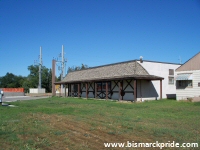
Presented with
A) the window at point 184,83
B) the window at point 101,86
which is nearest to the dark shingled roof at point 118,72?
the window at point 101,86

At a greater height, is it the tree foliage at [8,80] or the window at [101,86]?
the tree foliage at [8,80]

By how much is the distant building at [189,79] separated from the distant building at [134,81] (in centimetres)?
190

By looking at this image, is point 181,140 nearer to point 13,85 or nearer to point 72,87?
point 72,87

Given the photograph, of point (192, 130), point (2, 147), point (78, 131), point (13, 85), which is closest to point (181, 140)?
point (192, 130)

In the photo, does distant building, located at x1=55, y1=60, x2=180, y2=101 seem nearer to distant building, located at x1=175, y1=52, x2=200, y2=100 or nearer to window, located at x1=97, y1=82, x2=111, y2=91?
window, located at x1=97, y1=82, x2=111, y2=91

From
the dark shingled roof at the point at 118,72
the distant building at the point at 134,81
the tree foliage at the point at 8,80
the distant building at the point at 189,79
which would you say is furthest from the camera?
the tree foliage at the point at 8,80

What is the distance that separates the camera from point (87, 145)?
6043mm

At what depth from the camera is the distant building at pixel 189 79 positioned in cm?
2174

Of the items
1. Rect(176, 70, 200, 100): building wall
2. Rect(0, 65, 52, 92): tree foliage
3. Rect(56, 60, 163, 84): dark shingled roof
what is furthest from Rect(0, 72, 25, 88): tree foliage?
Rect(176, 70, 200, 100): building wall

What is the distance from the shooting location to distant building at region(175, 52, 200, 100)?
856 inches

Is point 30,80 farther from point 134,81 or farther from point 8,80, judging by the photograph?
point 134,81

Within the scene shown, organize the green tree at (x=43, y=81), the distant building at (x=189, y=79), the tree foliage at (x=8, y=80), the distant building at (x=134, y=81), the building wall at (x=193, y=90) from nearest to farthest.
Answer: the building wall at (x=193, y=90)
the distant building at (x=189, y=79)
the distant building at (x=134, y=81)
the green tree at (x=43, y=81)
the tree foliage at (x=8, y=80)

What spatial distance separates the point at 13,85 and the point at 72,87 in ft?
193

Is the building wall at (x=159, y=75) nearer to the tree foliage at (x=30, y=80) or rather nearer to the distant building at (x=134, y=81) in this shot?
the distant building at (x=134, y=81)
